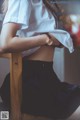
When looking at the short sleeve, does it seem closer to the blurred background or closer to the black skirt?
the blurred background

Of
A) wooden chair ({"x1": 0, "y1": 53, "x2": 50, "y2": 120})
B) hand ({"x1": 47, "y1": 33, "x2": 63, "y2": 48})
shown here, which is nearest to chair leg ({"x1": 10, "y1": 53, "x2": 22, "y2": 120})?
wooden chair ({"x1": 0, "y1": 53, "x2": 50, "y2": 120})

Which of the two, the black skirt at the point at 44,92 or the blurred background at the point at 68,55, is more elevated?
the blurred background at the point at 68,55

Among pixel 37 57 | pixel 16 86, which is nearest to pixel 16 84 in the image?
pixel 16 86

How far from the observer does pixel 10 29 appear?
0.67m

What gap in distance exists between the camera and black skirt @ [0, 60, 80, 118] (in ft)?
2.38

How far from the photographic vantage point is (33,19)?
69 centimetres

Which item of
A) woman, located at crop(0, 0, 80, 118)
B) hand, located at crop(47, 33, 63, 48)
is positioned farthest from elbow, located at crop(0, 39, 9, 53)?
hand, located at crop(47, 33, 63, 48)

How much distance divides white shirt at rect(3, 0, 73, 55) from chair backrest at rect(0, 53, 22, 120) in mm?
48

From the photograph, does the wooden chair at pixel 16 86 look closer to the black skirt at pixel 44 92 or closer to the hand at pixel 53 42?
the black skirt at pixel 44 92

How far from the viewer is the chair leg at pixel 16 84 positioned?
707mm

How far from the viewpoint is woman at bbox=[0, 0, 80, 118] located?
2.21ft

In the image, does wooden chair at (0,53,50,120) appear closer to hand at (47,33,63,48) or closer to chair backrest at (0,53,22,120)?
chair backrest at (0,53,22,120)

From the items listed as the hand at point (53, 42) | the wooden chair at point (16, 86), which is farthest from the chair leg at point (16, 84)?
the hand at point (53, 42)

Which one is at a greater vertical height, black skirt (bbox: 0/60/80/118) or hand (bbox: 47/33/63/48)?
hand (bbox: 47/33/63/48)
